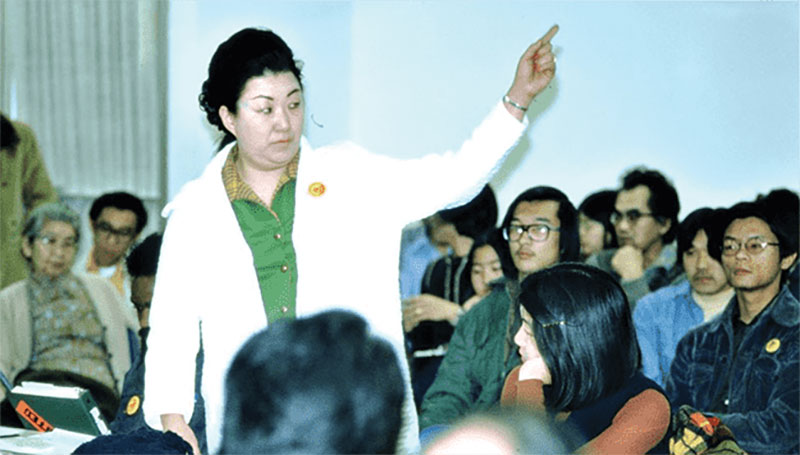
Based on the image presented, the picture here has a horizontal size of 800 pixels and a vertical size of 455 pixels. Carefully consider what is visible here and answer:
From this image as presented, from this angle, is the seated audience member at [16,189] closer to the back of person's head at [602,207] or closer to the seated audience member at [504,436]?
the back of person's head at [602,207]

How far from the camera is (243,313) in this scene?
6.37ft

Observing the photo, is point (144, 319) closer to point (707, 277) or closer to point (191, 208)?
point (191, 208)

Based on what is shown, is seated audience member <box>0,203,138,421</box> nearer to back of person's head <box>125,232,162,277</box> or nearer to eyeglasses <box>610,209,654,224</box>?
back of person's head <box>125,232,162,277</box>

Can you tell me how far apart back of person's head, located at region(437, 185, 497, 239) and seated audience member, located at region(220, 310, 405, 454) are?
298 centimetres

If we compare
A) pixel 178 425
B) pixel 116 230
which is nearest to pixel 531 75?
pixel 178 425

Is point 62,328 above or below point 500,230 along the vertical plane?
below

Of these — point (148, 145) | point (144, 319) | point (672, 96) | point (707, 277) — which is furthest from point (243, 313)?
point (148, 145)

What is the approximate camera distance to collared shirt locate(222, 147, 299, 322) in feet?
6.44

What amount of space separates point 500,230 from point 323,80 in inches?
62.6

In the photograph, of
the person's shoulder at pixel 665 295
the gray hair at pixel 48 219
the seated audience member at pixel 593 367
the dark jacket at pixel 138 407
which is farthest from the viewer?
the gray hair at pixel 48 219

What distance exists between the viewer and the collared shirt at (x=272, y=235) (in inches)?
77.3

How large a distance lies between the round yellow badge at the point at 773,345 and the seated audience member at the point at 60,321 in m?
2.33

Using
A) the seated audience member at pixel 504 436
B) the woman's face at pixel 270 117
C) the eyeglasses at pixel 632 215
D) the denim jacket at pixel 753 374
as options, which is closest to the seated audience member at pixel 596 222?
the eyeglasses at pixel 632 215

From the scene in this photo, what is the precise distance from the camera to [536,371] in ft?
6.38
